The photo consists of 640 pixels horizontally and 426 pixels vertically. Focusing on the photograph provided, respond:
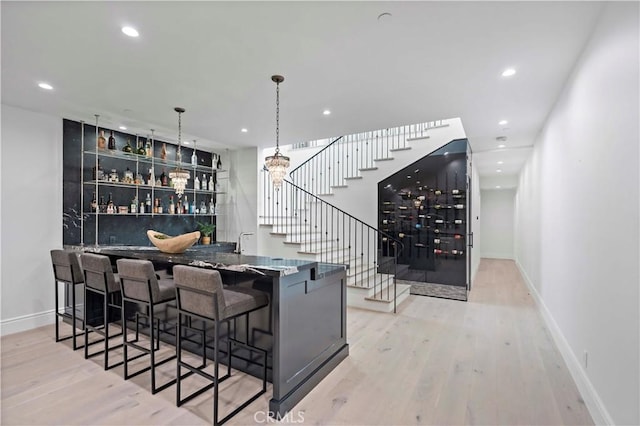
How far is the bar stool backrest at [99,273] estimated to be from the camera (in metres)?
2.97

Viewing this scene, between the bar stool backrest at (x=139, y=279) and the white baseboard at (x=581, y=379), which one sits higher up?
the bar stool backrest at (x=139, y=279)

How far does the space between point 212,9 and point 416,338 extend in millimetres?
3784

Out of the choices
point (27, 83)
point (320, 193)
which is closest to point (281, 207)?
point (320, 193)

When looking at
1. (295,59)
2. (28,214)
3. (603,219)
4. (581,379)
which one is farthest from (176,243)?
(581,379)

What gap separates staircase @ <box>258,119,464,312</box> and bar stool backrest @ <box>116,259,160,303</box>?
3.13m

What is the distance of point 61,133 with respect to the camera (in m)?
4.29

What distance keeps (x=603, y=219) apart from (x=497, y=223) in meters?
10.2

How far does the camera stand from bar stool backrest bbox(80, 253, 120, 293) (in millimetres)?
2975

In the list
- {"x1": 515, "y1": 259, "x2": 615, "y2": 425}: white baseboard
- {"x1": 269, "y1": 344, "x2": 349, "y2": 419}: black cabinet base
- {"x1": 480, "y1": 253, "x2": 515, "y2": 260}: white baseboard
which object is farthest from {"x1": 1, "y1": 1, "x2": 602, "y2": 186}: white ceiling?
{"x1": 480, "y1": 253, "x2": 515, "y2": 260}: white baseboard

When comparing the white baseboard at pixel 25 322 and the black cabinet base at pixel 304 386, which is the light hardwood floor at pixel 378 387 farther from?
the white baseboard at pixel 25 322

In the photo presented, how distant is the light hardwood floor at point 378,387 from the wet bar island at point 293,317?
5.7 inches

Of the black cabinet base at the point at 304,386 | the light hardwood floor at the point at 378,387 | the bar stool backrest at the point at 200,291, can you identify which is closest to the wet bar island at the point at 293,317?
the black cabinet base at the point at 304,386

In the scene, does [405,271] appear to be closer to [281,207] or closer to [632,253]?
[281,207]

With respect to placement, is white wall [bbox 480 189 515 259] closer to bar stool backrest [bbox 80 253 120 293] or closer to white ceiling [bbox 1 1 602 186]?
white ceiling [bbox 1 1 602 186]
